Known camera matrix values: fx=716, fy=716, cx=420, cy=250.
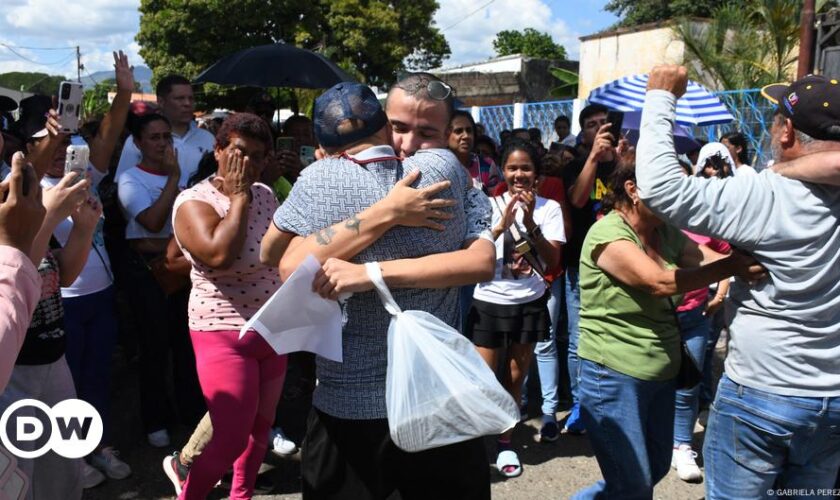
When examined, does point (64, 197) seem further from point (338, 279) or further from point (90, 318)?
point (90, 318)

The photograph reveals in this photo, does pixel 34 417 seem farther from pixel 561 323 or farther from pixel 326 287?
pixel 561 323

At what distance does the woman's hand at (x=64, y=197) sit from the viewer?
2088mm

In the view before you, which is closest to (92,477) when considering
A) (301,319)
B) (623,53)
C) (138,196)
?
(138,196)

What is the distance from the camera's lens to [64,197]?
6.89 feet

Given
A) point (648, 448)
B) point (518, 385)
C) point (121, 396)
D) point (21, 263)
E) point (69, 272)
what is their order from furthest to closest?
point (121, 396), point (518, 385), point (648, 448), point (69, 272), point (21, 263)

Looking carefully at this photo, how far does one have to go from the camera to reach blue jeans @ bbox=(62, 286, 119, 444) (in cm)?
375

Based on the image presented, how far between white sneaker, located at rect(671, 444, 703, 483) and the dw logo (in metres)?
3.04

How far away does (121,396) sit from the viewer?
198 inches

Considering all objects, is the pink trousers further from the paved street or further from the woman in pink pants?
the paved street


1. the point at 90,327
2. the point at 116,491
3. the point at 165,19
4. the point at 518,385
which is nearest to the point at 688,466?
the point at 518,385

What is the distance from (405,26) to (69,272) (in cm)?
2733

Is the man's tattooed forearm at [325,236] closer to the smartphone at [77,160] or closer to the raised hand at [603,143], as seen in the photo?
the smartphone at [77,160]

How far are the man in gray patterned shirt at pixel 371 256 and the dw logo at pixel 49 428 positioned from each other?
0.80 m

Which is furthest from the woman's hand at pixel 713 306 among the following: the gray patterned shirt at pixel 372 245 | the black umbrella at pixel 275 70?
the black umbrella at pixel 275 70
